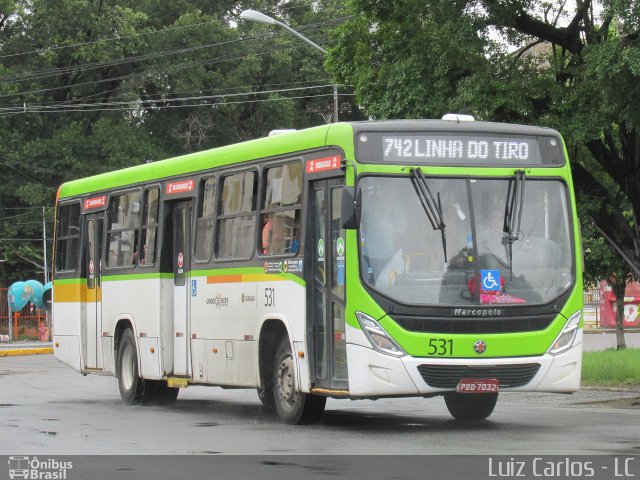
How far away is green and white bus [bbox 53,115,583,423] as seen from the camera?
44.7 ft

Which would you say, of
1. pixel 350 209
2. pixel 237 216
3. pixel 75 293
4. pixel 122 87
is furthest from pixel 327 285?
pixel 122 87

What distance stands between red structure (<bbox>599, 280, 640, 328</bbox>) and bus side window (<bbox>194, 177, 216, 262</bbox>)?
36238 mm

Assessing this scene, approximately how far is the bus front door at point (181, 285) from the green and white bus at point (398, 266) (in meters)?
1.10

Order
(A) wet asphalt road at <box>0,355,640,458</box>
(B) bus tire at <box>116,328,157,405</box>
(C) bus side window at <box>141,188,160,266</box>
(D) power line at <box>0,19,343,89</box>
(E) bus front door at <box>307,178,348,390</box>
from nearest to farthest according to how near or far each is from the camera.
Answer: (A) wet asphalt road at <box>0,355,640,458</box>
(E) bus front door at <box>307,178,348,390</box>
(C) bus side window at <box>141,188,160,266</box>
(B) bus tire at <box>116,328,157,405</box>
(D) power line at <box>0,19,343,89</box>

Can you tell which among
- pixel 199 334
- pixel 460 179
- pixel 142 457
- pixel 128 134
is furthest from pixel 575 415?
pixel 128 134

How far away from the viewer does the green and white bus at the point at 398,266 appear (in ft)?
44.7

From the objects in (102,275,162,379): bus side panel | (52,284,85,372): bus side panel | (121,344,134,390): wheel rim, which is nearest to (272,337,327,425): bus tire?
(102,275,162,379): bus side panel

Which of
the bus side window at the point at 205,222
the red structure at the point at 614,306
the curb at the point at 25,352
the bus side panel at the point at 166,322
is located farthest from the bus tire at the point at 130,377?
the red structure at the point at 614,306

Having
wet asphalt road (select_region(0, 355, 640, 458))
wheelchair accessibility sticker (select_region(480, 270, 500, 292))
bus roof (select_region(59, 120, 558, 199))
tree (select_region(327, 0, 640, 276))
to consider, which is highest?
tree (select_region(327, 0, 640, 276))

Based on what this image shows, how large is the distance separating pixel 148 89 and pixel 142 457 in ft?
159

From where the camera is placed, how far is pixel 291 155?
599 inches

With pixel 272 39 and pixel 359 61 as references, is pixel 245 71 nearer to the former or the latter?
pixel 272 39

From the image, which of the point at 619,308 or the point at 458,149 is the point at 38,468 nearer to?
the point at 458,149

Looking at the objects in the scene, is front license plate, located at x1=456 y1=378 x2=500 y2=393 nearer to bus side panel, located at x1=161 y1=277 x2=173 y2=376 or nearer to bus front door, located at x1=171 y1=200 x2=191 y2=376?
bus front door, located at x1=171 y1=200 x2=191 y2=376
